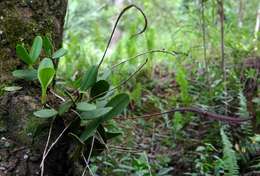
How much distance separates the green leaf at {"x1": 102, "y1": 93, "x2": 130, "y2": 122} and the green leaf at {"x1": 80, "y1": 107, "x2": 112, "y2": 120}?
6cm

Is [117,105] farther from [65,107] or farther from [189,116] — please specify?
[189,116]

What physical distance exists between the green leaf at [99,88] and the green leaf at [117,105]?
2.4 inches

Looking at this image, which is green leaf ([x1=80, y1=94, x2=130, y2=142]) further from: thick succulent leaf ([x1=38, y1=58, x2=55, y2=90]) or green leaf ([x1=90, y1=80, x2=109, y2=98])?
thick succulent leaf ([x1=38, y1=58, x2=55, y2=90])

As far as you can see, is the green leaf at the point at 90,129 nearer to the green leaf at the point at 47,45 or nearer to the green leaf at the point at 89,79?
the green leaf at the point at 89,79

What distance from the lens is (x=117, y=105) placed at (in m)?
1.45

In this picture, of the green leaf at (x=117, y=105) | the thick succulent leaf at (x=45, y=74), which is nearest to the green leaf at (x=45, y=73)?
the thick succulent leaf at (x=45, y=74)

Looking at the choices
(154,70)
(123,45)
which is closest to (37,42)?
(154,70)

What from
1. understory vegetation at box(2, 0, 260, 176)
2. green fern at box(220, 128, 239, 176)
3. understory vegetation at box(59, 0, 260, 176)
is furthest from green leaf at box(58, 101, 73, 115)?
green fern at box(220, 128, 239, 176)

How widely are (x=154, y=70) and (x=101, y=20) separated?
18.9 feet

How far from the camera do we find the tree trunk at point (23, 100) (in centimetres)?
140

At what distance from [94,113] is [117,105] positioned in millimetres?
105

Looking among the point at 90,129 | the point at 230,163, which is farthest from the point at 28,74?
the point at 230,163

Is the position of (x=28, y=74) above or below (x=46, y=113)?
above

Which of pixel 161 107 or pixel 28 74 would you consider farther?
pixel 161 107
